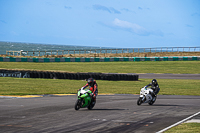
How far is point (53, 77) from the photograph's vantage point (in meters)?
34.1

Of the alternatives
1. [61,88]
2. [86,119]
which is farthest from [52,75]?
[86,119]

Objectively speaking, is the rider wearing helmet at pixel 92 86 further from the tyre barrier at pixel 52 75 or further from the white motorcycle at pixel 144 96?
the tyre barrier at pixel 52 75

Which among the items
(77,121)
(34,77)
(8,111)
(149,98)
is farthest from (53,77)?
(77,121)

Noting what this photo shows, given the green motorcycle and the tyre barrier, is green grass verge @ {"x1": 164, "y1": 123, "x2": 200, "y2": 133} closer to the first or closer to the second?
the green motorcycle

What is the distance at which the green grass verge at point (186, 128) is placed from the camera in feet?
34.3

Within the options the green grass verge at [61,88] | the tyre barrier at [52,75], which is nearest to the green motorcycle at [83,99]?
the green grass verge at [61,88]

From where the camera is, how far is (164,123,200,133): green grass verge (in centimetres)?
1046

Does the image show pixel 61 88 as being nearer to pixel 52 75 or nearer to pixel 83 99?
pixel 52 75

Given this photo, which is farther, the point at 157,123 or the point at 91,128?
the point at 157,123

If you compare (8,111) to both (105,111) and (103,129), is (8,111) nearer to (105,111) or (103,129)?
(105,111)

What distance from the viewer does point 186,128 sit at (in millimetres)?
11023

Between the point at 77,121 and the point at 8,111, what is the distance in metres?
3.70

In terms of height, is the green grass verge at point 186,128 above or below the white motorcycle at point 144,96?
below

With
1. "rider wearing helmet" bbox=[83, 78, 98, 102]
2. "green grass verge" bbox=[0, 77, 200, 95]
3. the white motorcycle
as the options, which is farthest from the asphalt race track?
"green grass verge" bbox=[0, 77, 200, 95]
